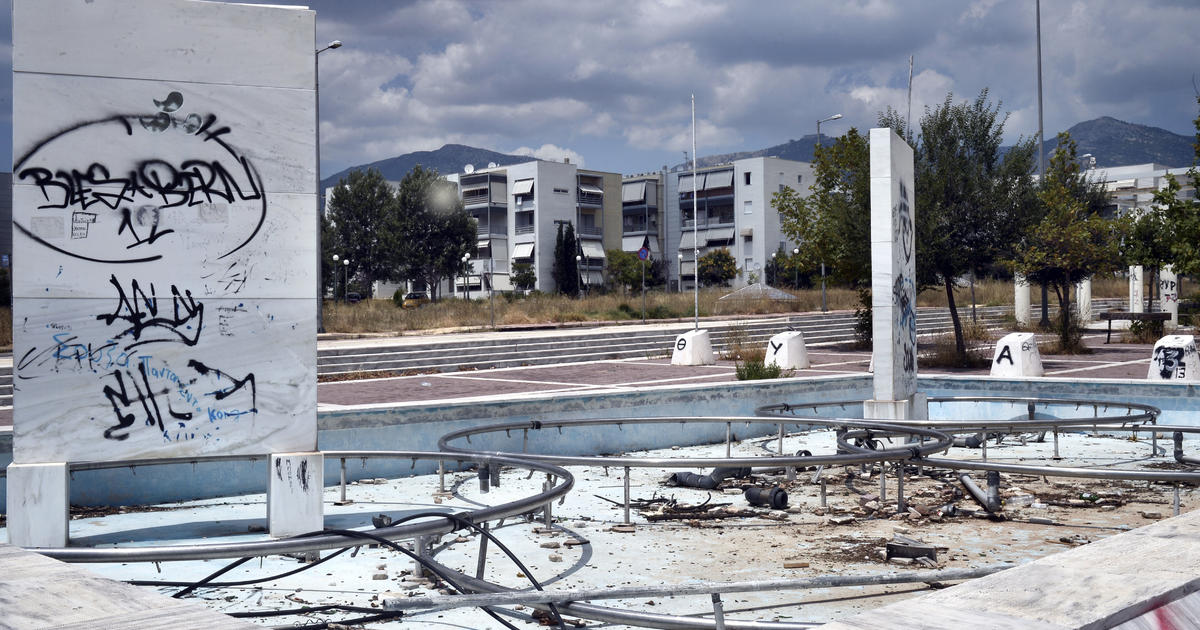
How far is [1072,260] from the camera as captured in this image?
28.8m

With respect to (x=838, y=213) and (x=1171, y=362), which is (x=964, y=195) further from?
(x=1171, y=362)

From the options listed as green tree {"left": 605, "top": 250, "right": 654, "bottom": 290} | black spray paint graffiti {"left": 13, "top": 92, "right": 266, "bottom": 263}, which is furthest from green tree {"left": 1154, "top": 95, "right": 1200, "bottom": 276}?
green tree {"left": 605, "top": 250, "right": 654, "bottom": 290}

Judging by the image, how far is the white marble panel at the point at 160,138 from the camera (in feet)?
21.7

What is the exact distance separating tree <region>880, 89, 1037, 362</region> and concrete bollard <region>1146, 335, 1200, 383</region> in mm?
5468

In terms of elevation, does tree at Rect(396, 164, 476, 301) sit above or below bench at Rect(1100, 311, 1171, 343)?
above

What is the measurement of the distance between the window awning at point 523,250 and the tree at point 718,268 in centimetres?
1374

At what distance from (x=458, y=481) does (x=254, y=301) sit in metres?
3.68

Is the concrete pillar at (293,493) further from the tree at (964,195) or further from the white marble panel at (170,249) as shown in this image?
the tree at (964,195)

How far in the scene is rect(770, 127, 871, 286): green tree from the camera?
24.2m

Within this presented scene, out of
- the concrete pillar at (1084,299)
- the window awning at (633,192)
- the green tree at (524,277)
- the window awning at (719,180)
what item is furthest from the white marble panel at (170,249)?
the window awning at (633,192)

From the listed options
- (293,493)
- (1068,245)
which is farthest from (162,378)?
(1068,245)

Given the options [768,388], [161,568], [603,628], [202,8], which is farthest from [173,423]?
[768,388]

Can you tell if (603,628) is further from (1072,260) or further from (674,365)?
(1072,260)

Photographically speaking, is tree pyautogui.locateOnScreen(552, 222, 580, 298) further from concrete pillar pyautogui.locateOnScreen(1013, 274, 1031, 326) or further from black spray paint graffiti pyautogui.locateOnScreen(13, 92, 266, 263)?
black spray paint graffiti pyautogui.locateOnScreen(13, 92, 266, 263)
